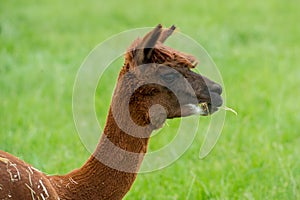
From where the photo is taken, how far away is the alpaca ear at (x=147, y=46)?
2874 millimetres

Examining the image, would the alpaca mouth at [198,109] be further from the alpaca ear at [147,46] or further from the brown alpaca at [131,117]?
the alpaca ear at [147,46]

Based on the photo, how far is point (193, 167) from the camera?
17.4ft

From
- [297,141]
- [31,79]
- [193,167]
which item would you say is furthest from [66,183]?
[31,79]

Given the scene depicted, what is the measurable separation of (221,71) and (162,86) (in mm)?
4844

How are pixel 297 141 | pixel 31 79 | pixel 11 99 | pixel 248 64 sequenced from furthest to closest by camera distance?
pixel 248 64
pixel 31 79
pixel 11 99
pixel 297 141

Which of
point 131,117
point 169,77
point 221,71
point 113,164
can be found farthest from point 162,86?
point 221,71

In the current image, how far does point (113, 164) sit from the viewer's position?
313 cm

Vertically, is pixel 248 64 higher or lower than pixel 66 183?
lower

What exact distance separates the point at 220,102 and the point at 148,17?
26.0ft

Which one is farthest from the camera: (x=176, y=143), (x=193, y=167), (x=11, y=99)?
(x=11, y=99)

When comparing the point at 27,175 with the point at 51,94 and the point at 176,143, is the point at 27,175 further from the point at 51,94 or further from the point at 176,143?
the point at 51,94

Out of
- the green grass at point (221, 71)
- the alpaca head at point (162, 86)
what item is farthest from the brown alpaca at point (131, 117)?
the green grass at point (221, 71)

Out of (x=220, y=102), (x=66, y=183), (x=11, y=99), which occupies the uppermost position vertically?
(x=220, y=102)

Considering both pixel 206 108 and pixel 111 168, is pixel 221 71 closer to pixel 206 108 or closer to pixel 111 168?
pixel 206 108
